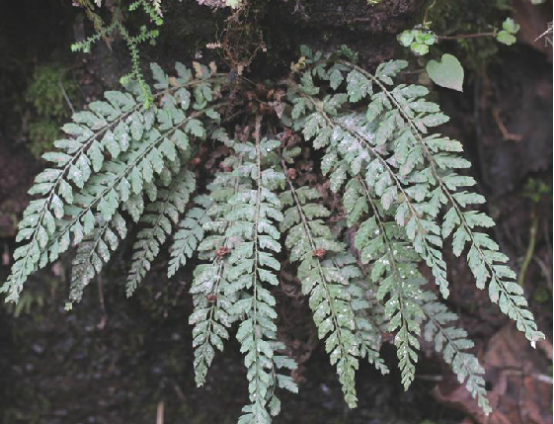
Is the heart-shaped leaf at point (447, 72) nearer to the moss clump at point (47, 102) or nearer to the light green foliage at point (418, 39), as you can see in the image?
the light green foliage at point (418, 39)

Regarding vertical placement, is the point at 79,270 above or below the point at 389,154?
below

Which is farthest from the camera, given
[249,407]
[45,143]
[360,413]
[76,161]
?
[360,413]

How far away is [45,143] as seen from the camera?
114 inches

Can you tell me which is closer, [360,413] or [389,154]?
[389,154]

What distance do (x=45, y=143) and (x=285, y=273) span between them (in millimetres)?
1453

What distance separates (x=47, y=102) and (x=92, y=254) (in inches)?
40.6

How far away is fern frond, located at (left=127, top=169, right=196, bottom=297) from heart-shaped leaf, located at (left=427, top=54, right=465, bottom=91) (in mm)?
1183

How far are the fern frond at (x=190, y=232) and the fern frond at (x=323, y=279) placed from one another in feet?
1.20

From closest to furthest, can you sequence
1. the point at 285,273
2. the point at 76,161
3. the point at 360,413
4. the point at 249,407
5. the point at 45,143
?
the point at 249,407
the point at 76,161
the point at 285,273
the point at 45,143
the point at 360,413

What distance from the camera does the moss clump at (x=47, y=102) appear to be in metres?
2.80

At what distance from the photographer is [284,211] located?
242 centimetres

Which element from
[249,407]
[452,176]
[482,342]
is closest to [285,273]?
[249,407]

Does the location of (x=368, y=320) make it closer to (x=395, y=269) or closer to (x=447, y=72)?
(x=395, y=269)

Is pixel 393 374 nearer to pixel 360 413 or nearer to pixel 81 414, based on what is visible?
pixel 360 413
